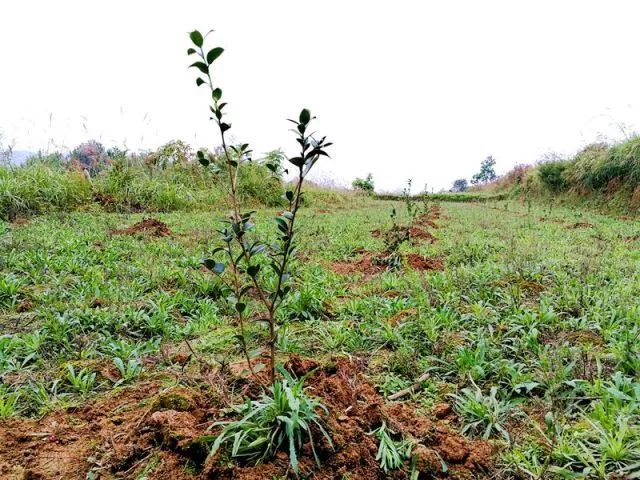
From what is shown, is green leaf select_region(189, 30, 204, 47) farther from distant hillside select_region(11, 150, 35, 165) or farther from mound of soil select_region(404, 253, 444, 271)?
distant hillside select_region(11, 150, 35, 165)

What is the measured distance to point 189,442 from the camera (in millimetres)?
1224

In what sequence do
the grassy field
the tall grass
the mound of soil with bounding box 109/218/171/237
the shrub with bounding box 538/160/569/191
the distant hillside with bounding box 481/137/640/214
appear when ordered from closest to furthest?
the grassy field < the mound of soil with bounding box 109/218/171/237 < the tall grass < the distant hillside with bounding box 481/137/640/214 < the shrub with bounding box 538/160/569/191

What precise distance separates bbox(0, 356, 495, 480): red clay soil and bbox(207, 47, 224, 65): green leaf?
1184 millimetres

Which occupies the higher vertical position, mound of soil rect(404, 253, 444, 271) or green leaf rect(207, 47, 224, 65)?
green leaf rect(207, 47, 224, 65)

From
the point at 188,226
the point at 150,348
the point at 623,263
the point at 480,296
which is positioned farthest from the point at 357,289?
the point at 188,226

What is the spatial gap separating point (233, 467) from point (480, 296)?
86.2 inches

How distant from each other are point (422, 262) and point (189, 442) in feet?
9.99

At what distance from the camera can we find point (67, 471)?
A: 1.24 m

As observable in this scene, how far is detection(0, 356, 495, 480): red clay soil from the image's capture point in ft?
3.96

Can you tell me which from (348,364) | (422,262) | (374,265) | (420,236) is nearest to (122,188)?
(420,236)

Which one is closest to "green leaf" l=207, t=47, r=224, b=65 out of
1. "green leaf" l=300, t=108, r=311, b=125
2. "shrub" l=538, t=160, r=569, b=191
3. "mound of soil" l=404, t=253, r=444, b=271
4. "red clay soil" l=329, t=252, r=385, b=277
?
"green leaf" l=300, t=108, r=311, b=125

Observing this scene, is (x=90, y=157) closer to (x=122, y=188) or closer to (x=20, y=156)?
(x=20, y=156)

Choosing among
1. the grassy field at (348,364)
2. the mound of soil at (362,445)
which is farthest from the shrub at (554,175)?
the mound of soil at (362,445)

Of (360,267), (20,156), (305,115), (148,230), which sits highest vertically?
(20,156)
